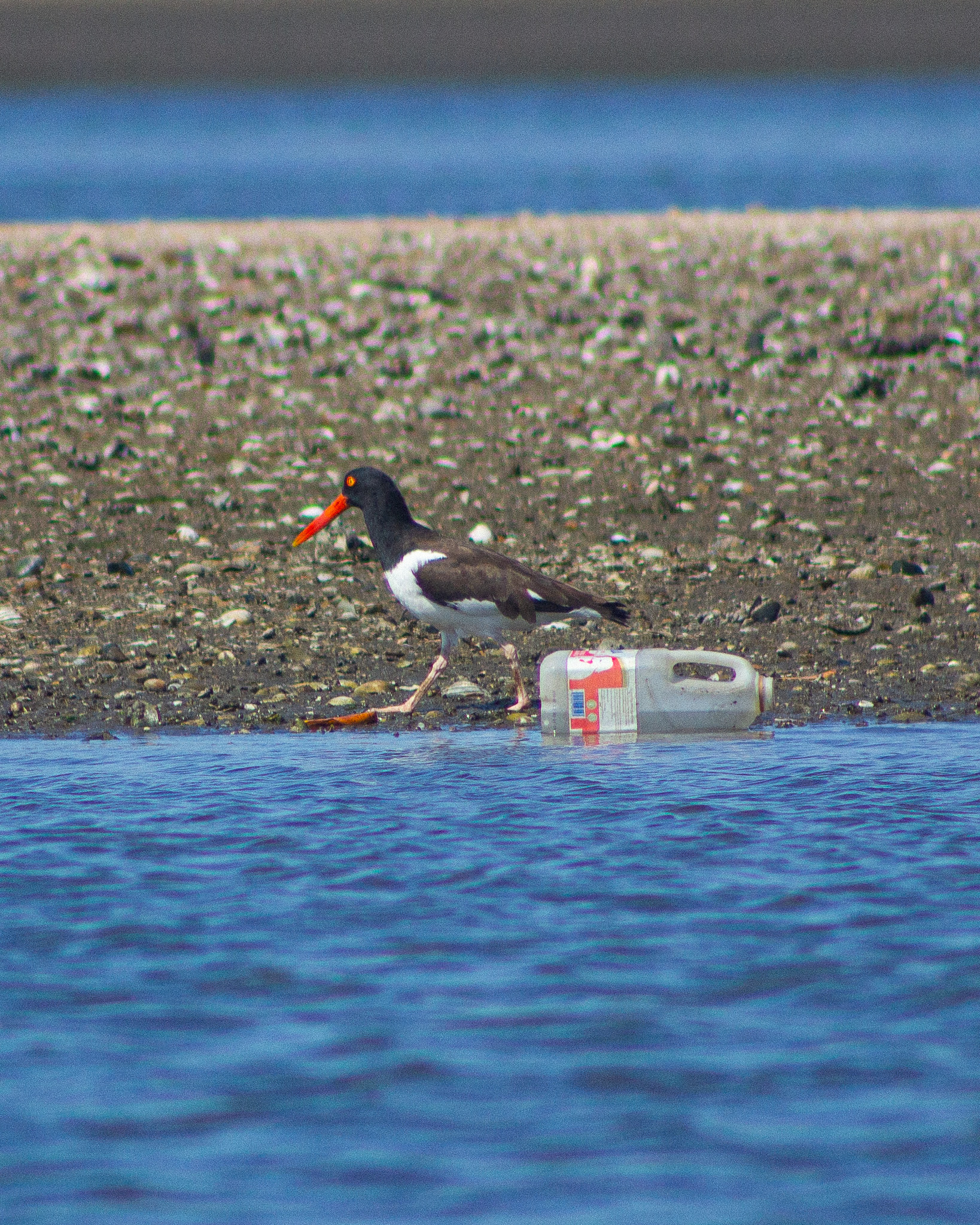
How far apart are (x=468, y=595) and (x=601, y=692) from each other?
1.06m

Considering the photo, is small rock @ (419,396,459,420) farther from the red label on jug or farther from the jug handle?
the jug handle

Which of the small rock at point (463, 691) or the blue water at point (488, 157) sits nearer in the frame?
the small rock at point (463, 691)

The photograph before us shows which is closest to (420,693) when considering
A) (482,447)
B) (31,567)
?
(31,567)

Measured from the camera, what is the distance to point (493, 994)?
6.09m

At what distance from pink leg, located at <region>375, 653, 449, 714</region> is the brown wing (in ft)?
1.78

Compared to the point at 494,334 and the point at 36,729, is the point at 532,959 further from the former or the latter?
the point at 494,334

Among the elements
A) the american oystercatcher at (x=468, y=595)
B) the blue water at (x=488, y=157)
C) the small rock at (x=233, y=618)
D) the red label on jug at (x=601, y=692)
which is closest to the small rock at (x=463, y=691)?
the american oystercatcher at (x=468, y=595)

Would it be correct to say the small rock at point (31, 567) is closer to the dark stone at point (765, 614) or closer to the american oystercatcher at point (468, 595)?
the american oystercatcher at point (468, 595)

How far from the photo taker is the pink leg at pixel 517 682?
1114 centimetres

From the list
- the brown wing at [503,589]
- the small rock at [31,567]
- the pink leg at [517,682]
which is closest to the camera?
the brown wing at [503,589]

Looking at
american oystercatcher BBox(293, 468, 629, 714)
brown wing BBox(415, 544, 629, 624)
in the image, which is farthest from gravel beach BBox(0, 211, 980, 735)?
brown wing BBox(415, 544, 629, 624)

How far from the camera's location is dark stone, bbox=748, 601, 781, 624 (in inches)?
494

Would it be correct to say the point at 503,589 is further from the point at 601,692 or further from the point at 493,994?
the point at 493,994

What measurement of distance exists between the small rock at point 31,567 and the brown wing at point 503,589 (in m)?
4.06
